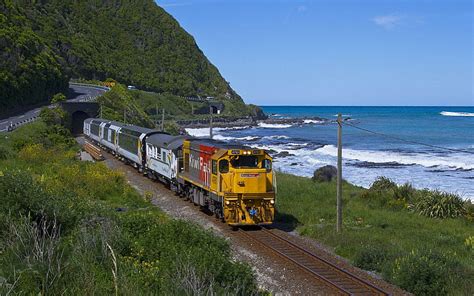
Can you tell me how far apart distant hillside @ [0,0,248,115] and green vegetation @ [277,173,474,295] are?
220 feet

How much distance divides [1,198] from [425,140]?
9114 centimetres

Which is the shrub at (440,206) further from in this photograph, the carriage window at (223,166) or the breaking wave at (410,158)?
the breaking wave at (410,158)

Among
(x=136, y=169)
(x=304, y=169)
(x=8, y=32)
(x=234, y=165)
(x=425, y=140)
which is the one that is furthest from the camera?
(x=425, y=140)

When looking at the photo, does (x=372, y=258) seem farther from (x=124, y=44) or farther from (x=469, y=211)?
(x=124, y=44)

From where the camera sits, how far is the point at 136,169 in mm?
42375

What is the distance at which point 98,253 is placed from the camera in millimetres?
12812

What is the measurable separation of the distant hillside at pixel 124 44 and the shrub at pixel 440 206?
2773 inches

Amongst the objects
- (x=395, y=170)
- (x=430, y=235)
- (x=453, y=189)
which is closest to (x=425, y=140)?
(x=395, y=170)

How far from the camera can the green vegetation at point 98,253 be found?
33.4 feet

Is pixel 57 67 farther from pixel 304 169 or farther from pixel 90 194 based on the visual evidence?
pixel 90 194

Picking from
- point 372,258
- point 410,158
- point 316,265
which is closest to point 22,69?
point 410,158

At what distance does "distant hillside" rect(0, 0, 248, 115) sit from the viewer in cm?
12381

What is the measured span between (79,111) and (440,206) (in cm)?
5808

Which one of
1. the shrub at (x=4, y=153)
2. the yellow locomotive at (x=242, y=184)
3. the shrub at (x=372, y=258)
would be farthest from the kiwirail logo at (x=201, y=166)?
the shrub at (x=4, y=153)
